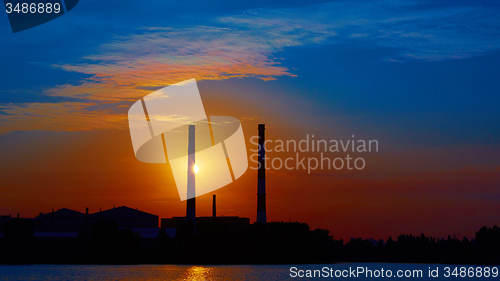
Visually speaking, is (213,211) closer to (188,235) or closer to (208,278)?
(188,235)

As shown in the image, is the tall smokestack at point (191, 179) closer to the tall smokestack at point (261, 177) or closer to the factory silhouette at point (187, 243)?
the factory silhouette at point (187, 243)

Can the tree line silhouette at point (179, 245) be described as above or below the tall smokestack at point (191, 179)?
below

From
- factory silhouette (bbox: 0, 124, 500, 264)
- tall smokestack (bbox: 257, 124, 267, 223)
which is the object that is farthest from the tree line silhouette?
tall smokestack (bbox: 257, 124, 267, 223)

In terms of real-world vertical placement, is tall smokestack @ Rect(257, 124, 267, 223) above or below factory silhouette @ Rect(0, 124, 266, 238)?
above

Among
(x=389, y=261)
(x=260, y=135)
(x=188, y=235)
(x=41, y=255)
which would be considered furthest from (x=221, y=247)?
(x=389, y=261)

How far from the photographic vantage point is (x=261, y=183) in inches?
3775

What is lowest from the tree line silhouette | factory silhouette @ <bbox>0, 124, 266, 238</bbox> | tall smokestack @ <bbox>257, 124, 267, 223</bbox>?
the tree line silhouette

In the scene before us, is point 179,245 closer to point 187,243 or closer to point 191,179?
point 187,243

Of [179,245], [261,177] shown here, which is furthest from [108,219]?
[261,177]

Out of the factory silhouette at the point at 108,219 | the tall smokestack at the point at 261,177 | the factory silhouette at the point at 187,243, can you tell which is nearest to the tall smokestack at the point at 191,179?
the factory silhouette at the point at 187,243

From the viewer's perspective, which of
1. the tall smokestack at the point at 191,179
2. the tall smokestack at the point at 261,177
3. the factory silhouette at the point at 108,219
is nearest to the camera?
the tall smokestack at the point at 261,177

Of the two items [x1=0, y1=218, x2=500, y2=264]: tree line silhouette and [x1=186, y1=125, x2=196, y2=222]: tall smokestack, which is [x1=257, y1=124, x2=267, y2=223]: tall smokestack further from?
[x1=186, y1=125, x2=196, y2=222]: tall smokestack

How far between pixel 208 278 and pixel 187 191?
107 feet

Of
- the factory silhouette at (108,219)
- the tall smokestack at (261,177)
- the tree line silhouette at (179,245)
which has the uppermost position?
the tall smokestack at (261,177)
